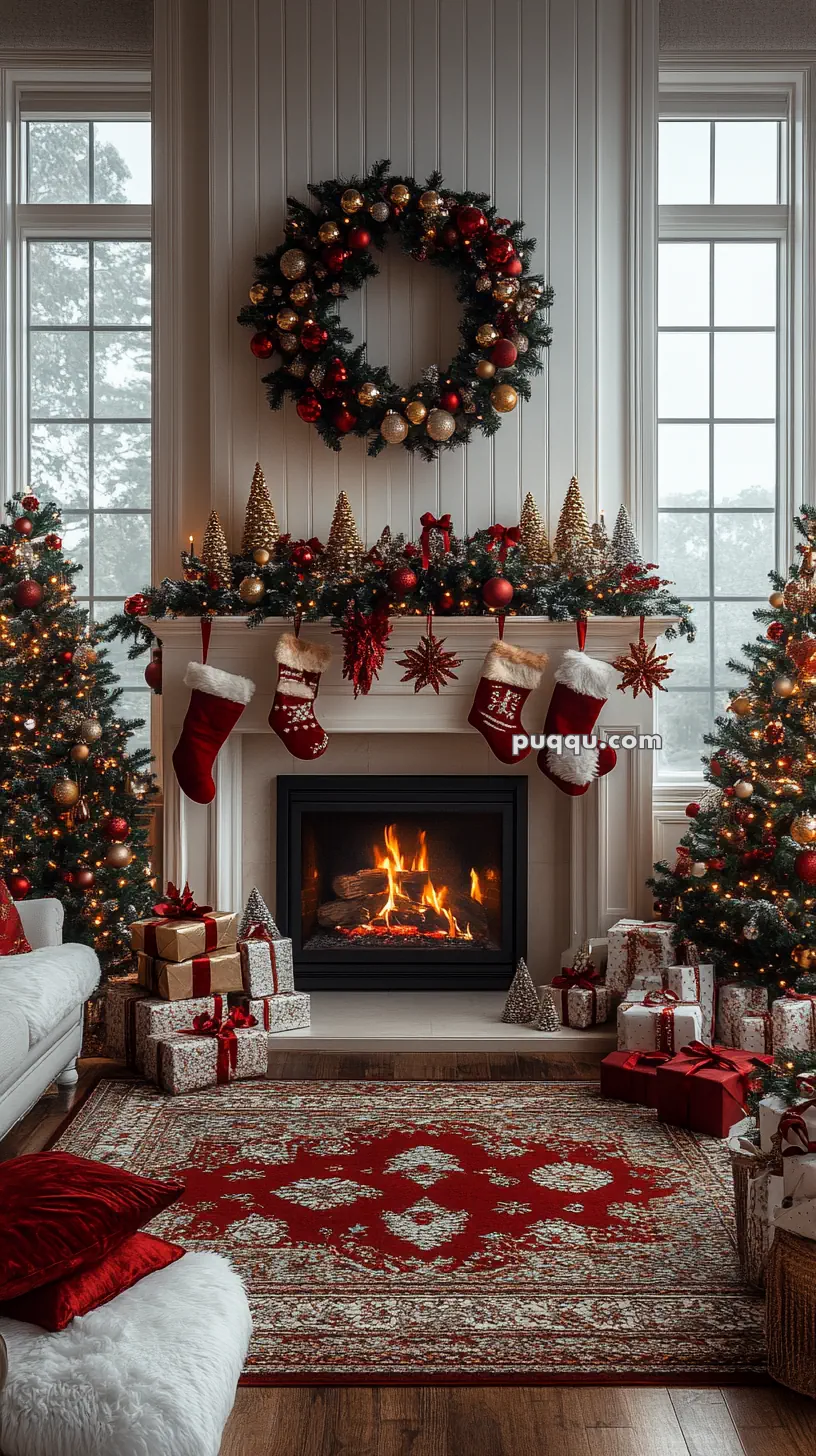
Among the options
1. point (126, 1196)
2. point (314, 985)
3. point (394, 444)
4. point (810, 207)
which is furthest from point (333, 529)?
point (126, 1196)

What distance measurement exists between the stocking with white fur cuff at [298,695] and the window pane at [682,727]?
1.48m

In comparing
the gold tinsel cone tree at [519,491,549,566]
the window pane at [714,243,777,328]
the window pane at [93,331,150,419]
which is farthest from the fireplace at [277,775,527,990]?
the window pane at [714,243,777,328]

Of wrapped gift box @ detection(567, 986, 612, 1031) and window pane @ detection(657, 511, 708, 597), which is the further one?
window pane @ detection(657, 511, 708, 597)

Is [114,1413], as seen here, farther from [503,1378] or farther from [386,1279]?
[386,1279]

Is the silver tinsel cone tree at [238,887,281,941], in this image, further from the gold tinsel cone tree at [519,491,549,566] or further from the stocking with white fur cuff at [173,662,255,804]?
the gold tinsel cone tree at [519,491,549,566]

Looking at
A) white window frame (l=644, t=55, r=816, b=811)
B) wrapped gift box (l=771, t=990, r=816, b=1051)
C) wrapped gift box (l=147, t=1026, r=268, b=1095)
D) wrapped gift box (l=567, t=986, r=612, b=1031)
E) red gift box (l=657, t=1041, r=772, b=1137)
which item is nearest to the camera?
red gift box (l=657, t=1041, r=772, b=1137)

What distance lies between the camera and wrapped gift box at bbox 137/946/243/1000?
371cm

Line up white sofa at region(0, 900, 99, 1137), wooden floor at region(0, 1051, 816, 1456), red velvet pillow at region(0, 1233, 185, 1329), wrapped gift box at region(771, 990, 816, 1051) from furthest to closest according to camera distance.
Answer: wrapped gift box at region(771, 990, 816, 1051)
white sofa at region(0, 900, 99, 1137)
wooden floor at region(0, 1051, 816, 1456)
red velvet pillow at region(0, 1233, 185, 1329)

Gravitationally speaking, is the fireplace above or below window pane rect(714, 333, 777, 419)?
below

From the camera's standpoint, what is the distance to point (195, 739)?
4.16m

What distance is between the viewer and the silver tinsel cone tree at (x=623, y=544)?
14.0 ft

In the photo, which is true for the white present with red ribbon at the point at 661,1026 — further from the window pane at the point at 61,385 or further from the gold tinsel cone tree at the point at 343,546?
the window pane at the point at 61,385

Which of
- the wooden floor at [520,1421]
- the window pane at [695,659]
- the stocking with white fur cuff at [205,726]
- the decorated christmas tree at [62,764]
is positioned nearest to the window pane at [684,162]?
the window pane at [695,659]

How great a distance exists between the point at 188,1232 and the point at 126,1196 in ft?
3.11
